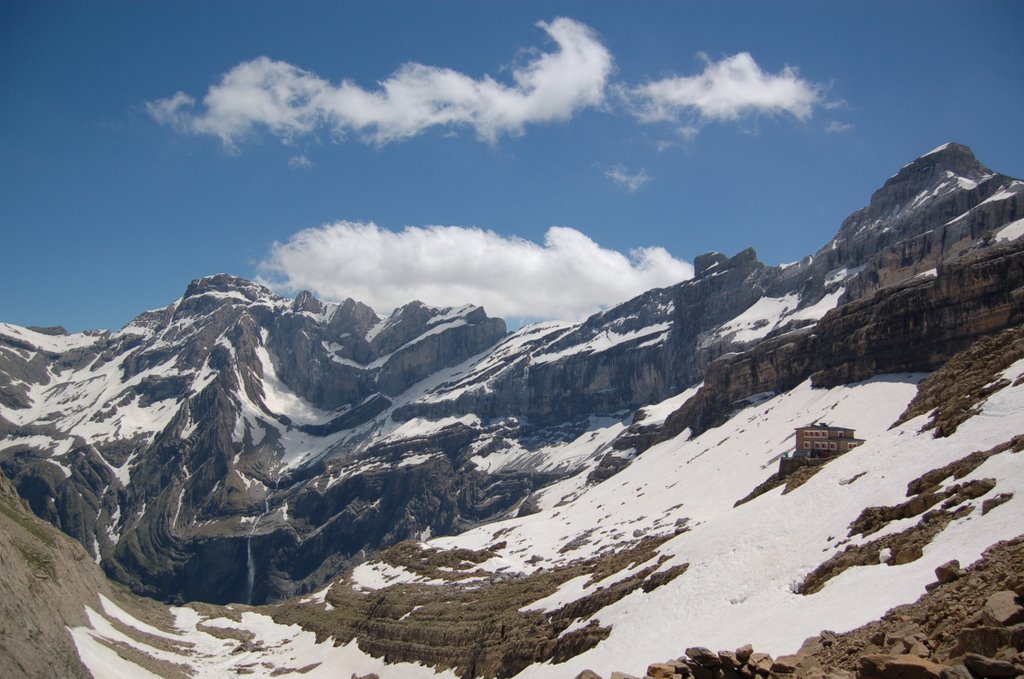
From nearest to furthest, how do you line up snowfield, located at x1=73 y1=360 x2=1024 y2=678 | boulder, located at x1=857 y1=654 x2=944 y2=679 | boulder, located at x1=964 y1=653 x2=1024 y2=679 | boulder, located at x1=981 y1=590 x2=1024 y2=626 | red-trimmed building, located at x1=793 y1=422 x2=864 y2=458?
boulder, located at x1=964 y1=653 x2=1024 y2=679
boulder, located at x1=857 y1=654 x2=944 y2=679
boulder, located at x1=981 y1=590 x2=1024 y2=626
snowfield, located at x1=73 y1=360 x2=1024 y2=678
red-trimmed building, located at x1=793 y1=422 x2=864 y2=458

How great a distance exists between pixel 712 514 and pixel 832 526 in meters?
47.6

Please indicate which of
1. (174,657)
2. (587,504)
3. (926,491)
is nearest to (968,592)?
(926,491)

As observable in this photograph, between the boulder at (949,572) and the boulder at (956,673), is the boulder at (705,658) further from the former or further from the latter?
the boulder at (949,572)

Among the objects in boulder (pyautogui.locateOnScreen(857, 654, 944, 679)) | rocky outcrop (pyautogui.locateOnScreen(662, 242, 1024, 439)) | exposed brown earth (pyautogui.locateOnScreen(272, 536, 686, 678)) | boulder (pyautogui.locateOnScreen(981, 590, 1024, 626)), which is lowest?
exposed brown earth (pyautogui.locateOnScreen(272, 536, 686, 678))

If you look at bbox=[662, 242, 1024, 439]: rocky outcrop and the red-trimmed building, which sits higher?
bbox=[662, 242, 1024, 439]: rocky outcrop

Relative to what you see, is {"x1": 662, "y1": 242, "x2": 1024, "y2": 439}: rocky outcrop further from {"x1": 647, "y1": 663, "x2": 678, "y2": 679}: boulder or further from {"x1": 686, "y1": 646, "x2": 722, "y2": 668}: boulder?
{"x1": 686, "y1": 646, "x2": 722, "y2": 668}: boulder

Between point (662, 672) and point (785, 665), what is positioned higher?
point (785, 665)

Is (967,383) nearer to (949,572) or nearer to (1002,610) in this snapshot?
(949,572)

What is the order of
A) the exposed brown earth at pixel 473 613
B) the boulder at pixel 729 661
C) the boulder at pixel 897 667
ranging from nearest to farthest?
the boulder at pixel 897 667 < the boulder at pixel 729 661 < the exposed brown earth at pixel 473 613

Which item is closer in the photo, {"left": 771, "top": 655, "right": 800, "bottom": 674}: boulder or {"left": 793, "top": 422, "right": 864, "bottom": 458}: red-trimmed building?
{"left": 771, "top": 655, "right": 800, "bottom": 674}: boulder

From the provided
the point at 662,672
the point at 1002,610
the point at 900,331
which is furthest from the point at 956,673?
the point at 900,331

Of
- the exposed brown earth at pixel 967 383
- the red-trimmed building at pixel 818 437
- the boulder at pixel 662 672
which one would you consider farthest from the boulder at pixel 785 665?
the red-trimmed building at pixel 818 437

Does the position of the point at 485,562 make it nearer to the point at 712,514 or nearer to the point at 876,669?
the point at 712,514

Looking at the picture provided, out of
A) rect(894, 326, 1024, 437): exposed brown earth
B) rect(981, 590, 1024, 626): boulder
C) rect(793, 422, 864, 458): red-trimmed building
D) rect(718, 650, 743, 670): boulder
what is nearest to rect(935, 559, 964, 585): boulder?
rect(981, 590, 1024, 626): boulder
